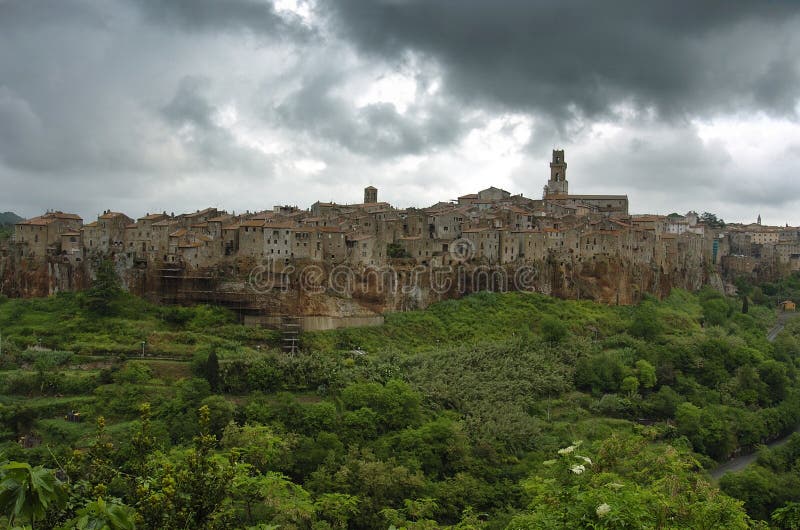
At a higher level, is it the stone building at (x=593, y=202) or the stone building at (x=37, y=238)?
the stone building at (x=593, y=202)

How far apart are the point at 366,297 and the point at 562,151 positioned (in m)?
47.0

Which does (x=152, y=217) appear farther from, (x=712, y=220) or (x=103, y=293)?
(x=712, y=220)

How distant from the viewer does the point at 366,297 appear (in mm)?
49875

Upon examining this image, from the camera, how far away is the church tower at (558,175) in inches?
3430

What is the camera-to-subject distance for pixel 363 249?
169 feet

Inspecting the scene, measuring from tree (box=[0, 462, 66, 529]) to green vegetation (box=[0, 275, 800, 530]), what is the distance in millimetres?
10589

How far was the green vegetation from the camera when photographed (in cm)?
2619

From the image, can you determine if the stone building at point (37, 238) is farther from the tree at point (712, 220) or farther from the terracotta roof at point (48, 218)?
the tree at point (712, 220)

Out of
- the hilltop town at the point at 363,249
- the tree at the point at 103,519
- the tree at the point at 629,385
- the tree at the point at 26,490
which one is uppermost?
the hilltop town at the point at 363,249

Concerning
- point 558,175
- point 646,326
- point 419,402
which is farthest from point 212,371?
point 558,175

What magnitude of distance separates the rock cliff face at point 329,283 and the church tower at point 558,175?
90.1ft

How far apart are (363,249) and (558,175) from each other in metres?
43.4


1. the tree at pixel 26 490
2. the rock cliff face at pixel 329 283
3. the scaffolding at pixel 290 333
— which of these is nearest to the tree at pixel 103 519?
the tree at pixel 26 490

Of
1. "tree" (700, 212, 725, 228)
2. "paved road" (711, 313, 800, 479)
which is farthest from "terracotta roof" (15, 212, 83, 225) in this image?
"tree" (700, 212, 725, 228)
